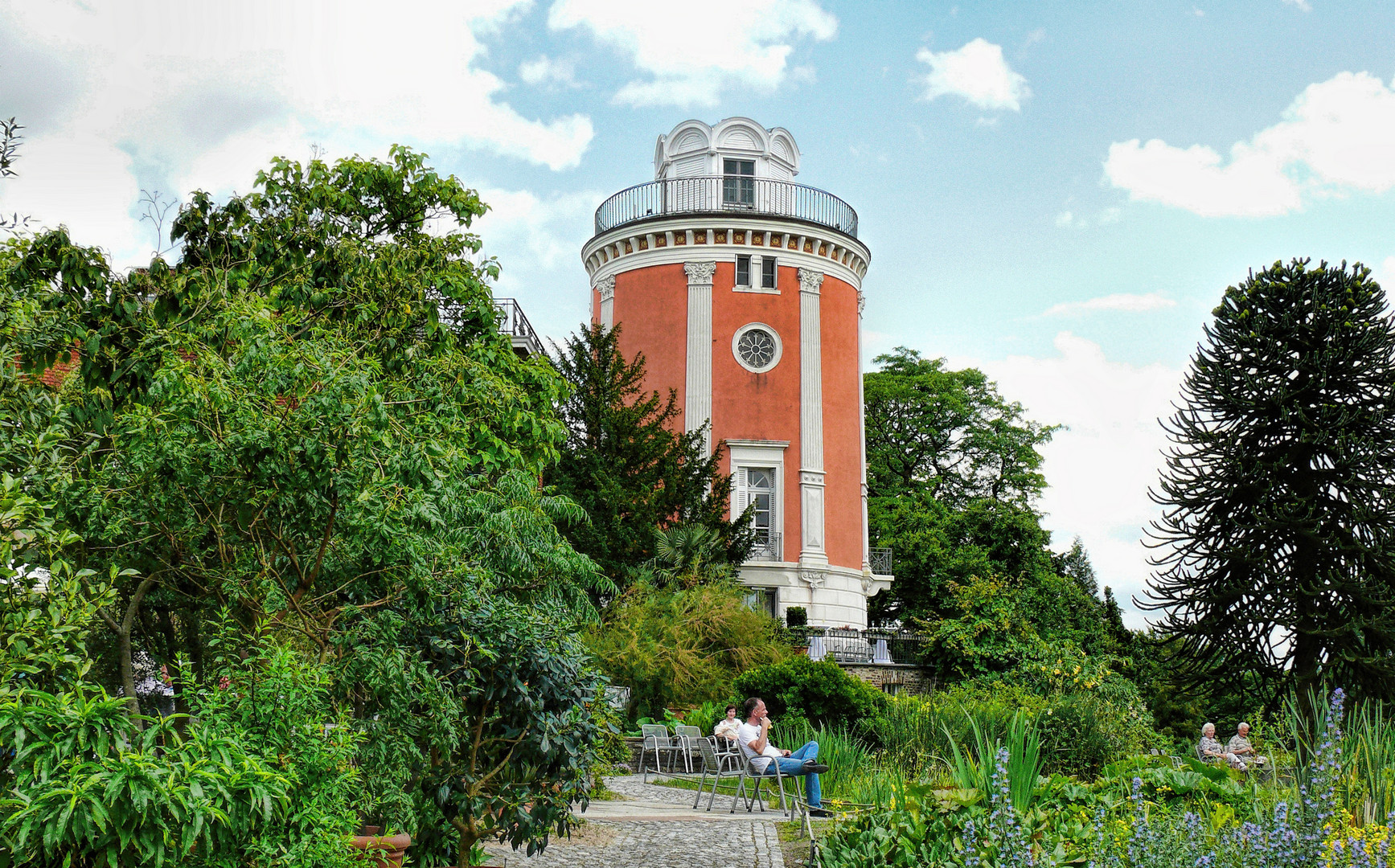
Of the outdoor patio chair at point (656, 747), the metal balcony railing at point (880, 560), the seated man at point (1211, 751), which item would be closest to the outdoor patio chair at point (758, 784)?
the outdoor patio chair at point (656, 747)

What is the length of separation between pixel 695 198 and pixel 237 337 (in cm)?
2529

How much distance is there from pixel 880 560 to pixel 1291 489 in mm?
17723

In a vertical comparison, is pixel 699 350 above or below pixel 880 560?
above

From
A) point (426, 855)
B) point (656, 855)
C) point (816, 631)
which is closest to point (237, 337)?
point (426, 855)

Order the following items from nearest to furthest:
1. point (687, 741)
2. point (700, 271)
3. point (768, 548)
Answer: point (687, 741) → point (768, 548) → point (700, 271)

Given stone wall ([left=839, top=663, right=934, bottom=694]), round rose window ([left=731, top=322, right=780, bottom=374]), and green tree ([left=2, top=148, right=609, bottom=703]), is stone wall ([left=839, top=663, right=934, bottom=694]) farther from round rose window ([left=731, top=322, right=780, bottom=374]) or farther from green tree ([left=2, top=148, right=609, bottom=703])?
green tree ([left=2, top=148, right=609, bottom=703])

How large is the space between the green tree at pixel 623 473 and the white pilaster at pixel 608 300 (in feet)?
16.6

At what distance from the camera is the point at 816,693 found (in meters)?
15.7

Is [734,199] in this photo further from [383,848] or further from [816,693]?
[383,848]

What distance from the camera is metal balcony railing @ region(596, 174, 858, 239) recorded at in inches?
1201

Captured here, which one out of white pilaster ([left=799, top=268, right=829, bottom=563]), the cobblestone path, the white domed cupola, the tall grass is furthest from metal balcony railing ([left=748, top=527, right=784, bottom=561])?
the tall grass

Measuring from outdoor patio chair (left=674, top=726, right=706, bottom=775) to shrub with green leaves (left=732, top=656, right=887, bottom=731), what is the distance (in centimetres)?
129

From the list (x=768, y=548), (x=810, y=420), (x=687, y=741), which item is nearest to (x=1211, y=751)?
(x=687, y=741)

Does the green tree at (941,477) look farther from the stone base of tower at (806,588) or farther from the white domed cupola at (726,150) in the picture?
the white domed cupola at (726,150)
